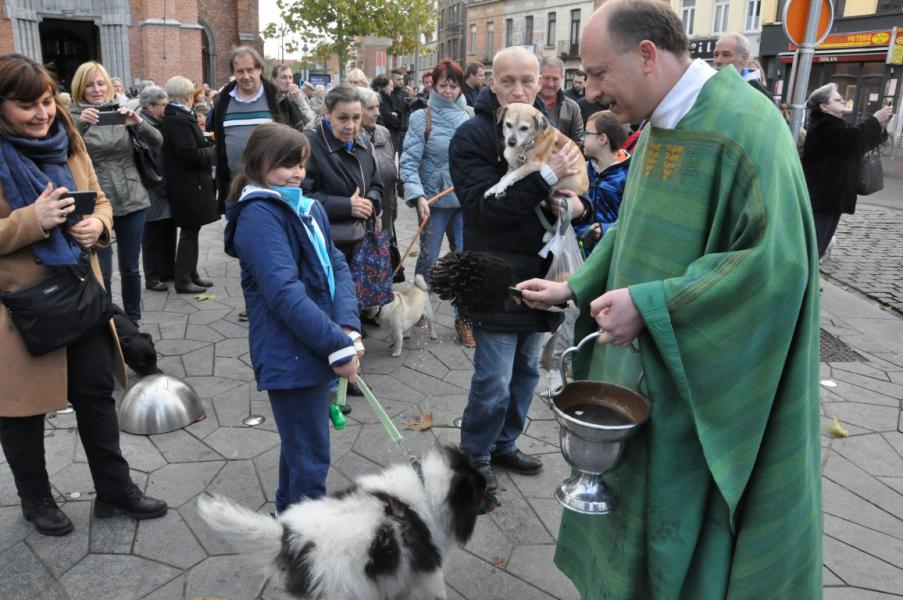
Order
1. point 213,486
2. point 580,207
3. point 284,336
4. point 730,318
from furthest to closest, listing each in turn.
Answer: point 213,486 → point 580,207 → point 284,336 → point 730,318

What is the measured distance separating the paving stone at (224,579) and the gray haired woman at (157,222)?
4424 mm

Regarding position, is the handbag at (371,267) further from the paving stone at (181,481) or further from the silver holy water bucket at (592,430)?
the silver holy water bucket at (592,430)

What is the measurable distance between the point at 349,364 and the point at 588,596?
1.32 m

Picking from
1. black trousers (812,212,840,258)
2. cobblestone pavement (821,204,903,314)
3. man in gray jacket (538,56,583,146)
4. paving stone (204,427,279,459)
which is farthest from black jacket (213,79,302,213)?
cobblestone pavement (821,204,903,314)

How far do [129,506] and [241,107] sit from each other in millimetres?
4030

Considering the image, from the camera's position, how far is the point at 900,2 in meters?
27.6

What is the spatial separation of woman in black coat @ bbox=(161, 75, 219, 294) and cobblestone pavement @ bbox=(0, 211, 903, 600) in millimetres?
1221

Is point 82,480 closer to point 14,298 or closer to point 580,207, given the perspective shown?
point 14,298

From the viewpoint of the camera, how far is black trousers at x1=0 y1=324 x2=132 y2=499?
3156 millimetres

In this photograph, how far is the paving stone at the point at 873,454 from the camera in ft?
13.9

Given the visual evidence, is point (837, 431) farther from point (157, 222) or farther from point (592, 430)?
point (157, 222)

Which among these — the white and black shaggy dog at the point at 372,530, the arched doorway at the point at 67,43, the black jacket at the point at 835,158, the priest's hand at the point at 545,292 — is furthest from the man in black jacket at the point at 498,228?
the arched doorway at the point at 67,43

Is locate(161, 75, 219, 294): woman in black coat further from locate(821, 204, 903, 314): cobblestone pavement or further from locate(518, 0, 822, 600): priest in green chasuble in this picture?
locate(821, 204, 903, 314): cobblestone pavement

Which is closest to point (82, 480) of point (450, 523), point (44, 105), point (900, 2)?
point (44, 105)
